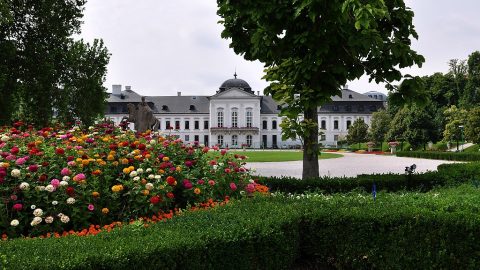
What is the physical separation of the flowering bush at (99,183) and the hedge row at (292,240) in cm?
87

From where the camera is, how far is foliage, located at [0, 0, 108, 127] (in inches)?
815

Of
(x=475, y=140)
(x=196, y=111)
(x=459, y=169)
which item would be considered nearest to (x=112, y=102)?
(x=196, y=111)

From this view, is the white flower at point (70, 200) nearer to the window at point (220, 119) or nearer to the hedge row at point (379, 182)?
the hedge row at point (379, 182)

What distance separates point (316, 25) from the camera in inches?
272

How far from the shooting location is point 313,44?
7078 mm

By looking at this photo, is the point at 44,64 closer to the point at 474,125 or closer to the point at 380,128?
the point at 474,125

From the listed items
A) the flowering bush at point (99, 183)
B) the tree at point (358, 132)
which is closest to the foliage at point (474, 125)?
the tree at point (358, 132)

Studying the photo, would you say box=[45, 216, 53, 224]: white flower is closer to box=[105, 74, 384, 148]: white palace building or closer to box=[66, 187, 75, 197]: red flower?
box=[66, 187, 75, 197]: red flower

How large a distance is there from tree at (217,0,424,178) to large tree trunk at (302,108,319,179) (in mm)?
29

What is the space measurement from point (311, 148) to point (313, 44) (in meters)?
2.77

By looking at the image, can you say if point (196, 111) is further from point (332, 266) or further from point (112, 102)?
point (332, 266)

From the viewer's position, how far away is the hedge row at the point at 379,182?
27.0ft

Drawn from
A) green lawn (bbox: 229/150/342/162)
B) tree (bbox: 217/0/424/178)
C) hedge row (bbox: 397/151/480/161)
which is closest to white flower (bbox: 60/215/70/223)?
tree (bbox: 217/0/424/178)

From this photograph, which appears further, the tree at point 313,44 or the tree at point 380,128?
the tree at point 380,128
